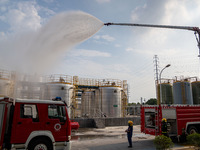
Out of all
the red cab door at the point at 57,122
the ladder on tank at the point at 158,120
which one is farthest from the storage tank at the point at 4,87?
the ladder on tank at the point at 158,120

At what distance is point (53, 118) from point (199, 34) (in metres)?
11.2

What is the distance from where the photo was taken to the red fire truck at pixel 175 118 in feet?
36.4

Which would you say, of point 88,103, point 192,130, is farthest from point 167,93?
point 192,130

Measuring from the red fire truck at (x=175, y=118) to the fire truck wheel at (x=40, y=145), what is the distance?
6.84 m

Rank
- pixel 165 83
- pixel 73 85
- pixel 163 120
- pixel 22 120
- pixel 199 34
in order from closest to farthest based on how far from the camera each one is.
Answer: pixel 22 120
pixel 163 120
pixel 199 34
pixel 73 85
pixel 165 83

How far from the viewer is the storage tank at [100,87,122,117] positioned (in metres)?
26.9

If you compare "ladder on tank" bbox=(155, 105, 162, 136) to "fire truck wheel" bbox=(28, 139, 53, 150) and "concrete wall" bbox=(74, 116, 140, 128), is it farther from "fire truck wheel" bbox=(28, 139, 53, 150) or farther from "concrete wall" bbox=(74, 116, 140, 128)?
"concrete wall" bbox=(74, 116, 140, 128)

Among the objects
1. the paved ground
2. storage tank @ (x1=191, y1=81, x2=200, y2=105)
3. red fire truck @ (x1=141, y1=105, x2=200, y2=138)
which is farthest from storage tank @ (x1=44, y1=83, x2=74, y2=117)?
storage tank @ (x1=191, y1=81, x2=200, y2=105)

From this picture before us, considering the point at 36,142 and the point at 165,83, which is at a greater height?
the point at 165,83

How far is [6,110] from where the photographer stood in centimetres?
707

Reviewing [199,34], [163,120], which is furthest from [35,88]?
[199,34]

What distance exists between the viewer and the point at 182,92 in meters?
28.8

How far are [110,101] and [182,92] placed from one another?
A: 1246cm

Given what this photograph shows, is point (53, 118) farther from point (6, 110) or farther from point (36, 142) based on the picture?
point (6, 110)
